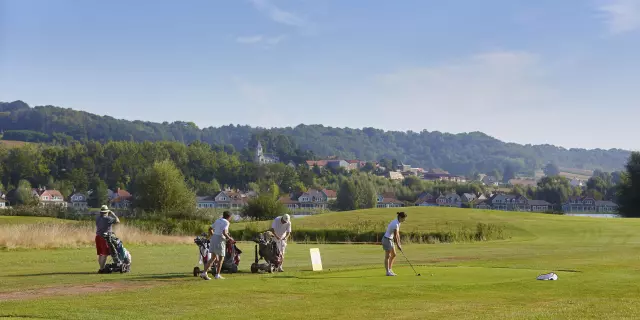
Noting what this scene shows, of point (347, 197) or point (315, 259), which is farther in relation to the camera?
point (347, 197)

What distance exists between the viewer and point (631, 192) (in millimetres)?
111938

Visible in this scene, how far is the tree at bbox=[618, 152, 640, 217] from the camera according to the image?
363 ft

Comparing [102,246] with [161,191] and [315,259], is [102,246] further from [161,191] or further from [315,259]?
[161,191]

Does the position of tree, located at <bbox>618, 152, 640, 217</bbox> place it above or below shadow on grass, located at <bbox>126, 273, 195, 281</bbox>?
above

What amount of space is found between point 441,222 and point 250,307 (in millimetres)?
48069

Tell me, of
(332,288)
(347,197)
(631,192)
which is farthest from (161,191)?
(347,197)

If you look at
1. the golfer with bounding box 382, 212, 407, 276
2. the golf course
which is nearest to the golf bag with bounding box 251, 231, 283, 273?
the golf course

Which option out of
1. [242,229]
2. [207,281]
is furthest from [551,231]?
[207,281]

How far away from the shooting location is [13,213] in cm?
7581

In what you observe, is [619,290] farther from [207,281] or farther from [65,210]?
[65,210]

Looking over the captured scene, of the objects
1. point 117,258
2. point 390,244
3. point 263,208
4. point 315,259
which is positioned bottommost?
point 263,208

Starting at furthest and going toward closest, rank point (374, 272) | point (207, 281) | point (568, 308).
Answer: point (374, 272)
point (207, 281)
point (568, 308)

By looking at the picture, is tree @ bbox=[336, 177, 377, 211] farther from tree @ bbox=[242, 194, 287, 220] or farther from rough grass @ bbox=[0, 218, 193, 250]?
rough grass @ bbox=[0, 218, 193, 250]

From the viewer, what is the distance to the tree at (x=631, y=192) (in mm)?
110625
